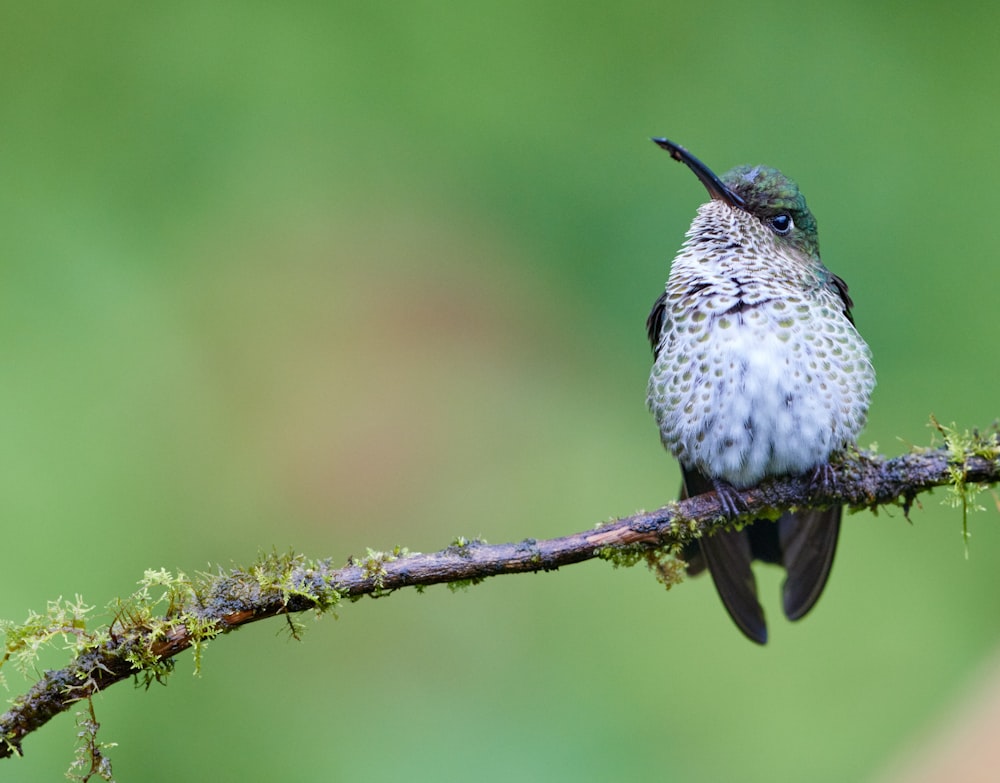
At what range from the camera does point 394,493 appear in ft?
18.5

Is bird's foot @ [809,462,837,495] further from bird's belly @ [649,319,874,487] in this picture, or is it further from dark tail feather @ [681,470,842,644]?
dark tail feather @ [681,470,842,644]

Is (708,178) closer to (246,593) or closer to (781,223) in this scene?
(781,223)

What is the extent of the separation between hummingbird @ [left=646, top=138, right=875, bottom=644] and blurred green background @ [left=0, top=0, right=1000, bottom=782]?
216 cm

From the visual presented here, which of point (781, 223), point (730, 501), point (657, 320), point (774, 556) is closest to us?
point (730, 501)

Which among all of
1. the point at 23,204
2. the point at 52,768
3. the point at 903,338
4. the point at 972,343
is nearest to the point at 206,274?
the point at 23,204

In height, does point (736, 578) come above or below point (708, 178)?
below

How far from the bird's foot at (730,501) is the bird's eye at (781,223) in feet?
2.69

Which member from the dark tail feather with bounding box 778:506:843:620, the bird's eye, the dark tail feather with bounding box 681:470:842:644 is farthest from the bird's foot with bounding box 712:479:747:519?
the bird's eye

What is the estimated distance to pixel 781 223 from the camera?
3242 millimetres

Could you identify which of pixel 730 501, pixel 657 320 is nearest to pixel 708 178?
pixel 657 320

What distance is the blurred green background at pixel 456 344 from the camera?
197 inches

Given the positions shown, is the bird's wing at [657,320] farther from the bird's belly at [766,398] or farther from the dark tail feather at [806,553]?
the dark tail feather at [806,553]

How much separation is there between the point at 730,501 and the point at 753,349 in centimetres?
45

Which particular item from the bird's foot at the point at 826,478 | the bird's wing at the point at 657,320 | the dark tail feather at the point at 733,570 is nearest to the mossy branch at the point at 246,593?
the bird's foot at the point at 826,478
